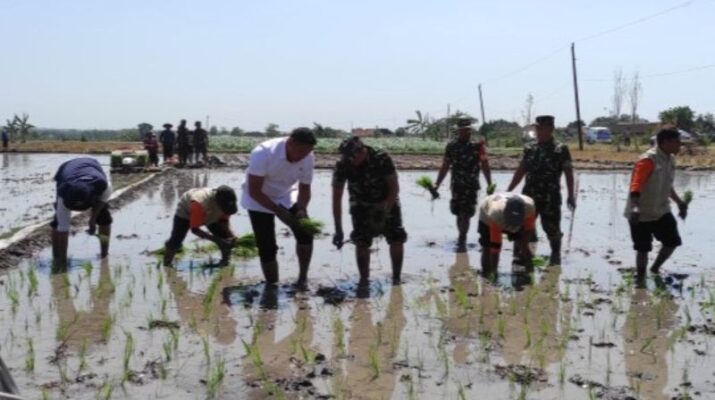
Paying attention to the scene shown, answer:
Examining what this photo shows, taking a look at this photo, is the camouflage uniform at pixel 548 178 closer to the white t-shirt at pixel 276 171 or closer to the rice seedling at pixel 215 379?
the white t-shirt at pixel 276 171

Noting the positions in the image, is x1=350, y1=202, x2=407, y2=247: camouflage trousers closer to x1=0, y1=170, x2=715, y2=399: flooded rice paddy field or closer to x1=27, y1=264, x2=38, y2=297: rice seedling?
x1=0, y1=170, x2=715, y2=399: flooded rice paddy field

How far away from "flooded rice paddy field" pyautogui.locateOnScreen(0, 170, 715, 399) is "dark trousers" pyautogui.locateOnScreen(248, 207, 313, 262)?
322mm

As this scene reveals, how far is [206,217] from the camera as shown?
310 inches

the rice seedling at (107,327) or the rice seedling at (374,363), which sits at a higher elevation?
the rice seedling at (107,327)

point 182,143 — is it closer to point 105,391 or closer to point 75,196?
point 75,196

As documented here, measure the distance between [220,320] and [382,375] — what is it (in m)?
1.70

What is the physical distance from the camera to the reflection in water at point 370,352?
4.47 meters

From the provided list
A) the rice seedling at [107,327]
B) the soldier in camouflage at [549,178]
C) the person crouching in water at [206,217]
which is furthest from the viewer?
the soldier in camouflage at [549,178]

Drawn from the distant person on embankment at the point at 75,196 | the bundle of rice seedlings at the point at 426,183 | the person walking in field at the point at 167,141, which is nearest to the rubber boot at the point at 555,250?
the bundle of rice seedlings at the point at 426,183

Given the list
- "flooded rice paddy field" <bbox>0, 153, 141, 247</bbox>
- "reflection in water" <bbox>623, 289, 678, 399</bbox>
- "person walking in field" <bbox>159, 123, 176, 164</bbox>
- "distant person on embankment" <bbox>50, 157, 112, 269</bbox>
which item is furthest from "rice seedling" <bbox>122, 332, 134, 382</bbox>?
"person walking in field" <bbox>159, 123, 176, 164</bbox>

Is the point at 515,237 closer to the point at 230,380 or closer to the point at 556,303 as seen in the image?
the point at 556,303

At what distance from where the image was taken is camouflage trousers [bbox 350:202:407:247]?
738 centimetres

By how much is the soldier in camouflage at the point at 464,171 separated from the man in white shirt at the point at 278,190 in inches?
115

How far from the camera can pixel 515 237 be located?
782 centimetres
